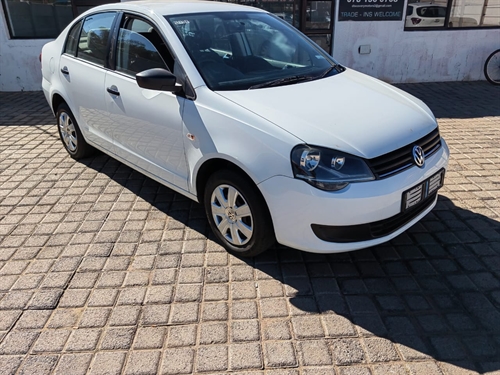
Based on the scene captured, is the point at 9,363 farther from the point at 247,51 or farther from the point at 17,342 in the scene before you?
the point at 247,51

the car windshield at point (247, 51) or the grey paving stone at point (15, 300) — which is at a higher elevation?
the car windshield at point (247, 51)

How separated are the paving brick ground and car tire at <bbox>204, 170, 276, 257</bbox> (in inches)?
6.8

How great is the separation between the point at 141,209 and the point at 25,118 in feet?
14.2

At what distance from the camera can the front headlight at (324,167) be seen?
8.61 ft

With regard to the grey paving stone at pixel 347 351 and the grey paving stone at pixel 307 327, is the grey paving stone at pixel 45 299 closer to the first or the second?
the grey paving stone at pixel 307 327

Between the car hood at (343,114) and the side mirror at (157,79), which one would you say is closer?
the car hood at (343,114)

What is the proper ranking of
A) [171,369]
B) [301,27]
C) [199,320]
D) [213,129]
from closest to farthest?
[171,369] < [199,320] < [213,129] < [301,27]

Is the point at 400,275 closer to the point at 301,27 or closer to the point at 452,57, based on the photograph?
the point at 301,27

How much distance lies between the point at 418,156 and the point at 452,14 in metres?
7.57

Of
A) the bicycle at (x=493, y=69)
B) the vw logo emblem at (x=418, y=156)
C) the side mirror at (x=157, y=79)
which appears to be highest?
the side mirror at (x=157, y=79)

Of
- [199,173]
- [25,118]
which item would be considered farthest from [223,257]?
[25,118]

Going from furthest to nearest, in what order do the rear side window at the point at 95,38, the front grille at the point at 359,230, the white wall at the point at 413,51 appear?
the white wall at the point at 413,51 → the rear side window at the point at 95,38 → the front grille at the point at 359,230

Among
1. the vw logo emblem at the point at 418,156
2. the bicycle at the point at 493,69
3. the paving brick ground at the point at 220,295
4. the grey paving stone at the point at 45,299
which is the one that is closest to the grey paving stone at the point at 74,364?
the paving brick ground at the point at 220,295

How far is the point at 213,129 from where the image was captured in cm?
301
